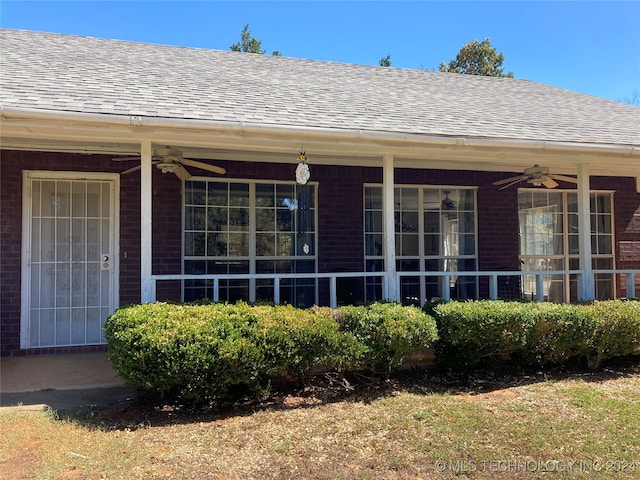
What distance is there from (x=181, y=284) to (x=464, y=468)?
4.98 meters

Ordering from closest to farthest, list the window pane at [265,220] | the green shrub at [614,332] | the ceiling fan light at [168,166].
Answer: the green shrub at [614,332]
the ceiling fan light at [168,166]
the window pane at [265,220]

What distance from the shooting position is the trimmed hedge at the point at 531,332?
5117 millimetres

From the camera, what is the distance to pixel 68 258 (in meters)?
6.72

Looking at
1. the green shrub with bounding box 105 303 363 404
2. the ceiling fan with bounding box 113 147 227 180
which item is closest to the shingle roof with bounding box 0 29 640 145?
the ceiling fan with bounding box 113 147 227 180

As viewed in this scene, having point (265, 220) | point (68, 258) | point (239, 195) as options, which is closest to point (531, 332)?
point (265, 220)

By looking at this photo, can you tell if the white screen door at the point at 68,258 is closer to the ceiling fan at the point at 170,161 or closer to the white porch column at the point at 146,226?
the ceiling fan at the point at 170,161

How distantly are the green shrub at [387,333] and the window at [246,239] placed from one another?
2.44 m

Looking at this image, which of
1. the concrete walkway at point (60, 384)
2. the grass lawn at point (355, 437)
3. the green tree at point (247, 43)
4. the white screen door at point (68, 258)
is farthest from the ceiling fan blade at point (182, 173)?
the green tree at point (247, 43)

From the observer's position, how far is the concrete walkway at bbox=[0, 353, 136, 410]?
15.1 ft

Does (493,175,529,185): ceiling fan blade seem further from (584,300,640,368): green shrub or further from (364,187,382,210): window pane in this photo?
(584,300,640,368): green shrub

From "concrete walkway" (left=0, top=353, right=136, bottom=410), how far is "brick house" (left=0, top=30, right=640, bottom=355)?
0.66 meters

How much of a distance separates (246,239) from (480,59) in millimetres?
23709

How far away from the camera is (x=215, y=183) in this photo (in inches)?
292

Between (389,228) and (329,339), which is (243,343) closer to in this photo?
(329,339)
